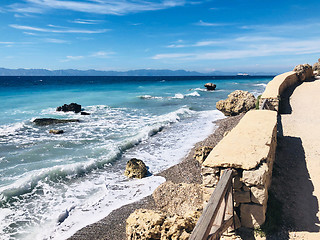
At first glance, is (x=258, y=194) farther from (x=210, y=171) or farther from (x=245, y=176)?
(x=210, y=171)

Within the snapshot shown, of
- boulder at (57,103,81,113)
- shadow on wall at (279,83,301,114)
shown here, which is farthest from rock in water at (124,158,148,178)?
boulder at (57,103,81,113)

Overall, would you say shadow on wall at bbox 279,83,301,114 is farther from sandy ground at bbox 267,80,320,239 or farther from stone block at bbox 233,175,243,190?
stone block at bbox 233,175,243,190

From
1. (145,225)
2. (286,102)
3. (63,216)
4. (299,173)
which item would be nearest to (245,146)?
(299,173)

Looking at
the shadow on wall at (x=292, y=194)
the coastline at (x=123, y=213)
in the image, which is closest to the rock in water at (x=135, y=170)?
the coastline at (x=123, y=213)

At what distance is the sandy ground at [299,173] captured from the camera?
4602 millimetres

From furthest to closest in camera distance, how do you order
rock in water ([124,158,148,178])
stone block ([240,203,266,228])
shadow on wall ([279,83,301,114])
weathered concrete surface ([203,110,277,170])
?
1. shadow on wall ([279,83,301,114])
2. rock in water ([124,158,148,178])
3. weathered concrete surface ([203,110,277,170])
4. stone block ([240,203,266,228])

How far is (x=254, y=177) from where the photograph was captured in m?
4.28

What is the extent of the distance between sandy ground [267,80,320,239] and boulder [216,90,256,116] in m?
6.83

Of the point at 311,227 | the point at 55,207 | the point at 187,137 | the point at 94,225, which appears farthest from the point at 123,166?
the point at 311,227

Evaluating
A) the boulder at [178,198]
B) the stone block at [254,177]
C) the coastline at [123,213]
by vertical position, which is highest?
the stone block at [254,177]

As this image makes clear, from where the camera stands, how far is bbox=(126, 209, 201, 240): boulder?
13.5 ft

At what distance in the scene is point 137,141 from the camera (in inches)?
553

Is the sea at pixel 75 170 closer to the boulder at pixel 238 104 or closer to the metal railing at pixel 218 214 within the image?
the boulder at pixel 238 104

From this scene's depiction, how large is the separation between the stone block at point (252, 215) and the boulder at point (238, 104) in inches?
597
